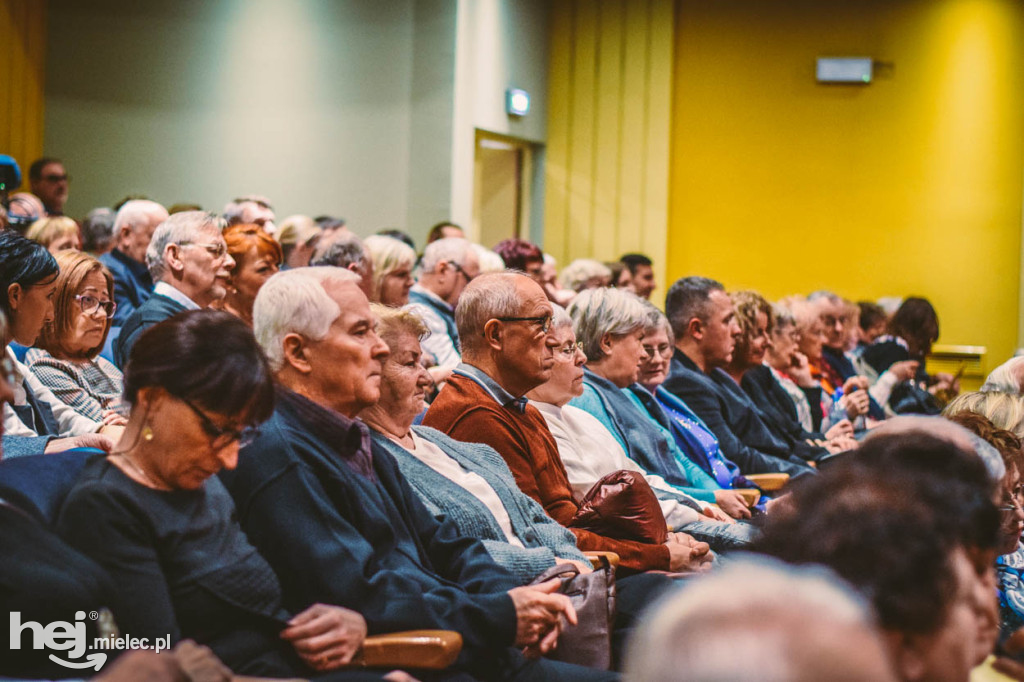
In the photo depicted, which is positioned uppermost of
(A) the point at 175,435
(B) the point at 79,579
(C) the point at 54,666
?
(A) the point at 175,435

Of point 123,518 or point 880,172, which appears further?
point 880,172

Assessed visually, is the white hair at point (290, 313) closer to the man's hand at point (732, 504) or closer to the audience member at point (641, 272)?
the man's hand at point (732, 504)

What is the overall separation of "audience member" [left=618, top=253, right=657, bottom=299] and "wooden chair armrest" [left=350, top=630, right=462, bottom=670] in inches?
246

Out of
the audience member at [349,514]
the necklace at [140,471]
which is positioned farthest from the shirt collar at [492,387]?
the necklace at [140,471]

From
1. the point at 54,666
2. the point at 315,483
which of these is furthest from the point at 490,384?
the point at 54,666

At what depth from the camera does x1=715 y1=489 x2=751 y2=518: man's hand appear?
3662 millimetres

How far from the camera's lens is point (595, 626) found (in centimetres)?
247

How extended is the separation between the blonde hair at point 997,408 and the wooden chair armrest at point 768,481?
920 mm

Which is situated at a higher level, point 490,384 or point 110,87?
point 110,87

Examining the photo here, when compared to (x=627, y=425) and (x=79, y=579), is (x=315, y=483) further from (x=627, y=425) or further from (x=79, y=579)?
(x=627, y=425)

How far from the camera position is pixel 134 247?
15.8ft

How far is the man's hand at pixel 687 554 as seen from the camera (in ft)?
9.96

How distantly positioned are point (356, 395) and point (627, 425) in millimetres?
1544

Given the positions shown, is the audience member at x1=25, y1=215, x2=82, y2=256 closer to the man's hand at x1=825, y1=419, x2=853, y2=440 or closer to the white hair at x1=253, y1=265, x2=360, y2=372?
the white hair at x1=253, y1=265, x2=360, y2=372
